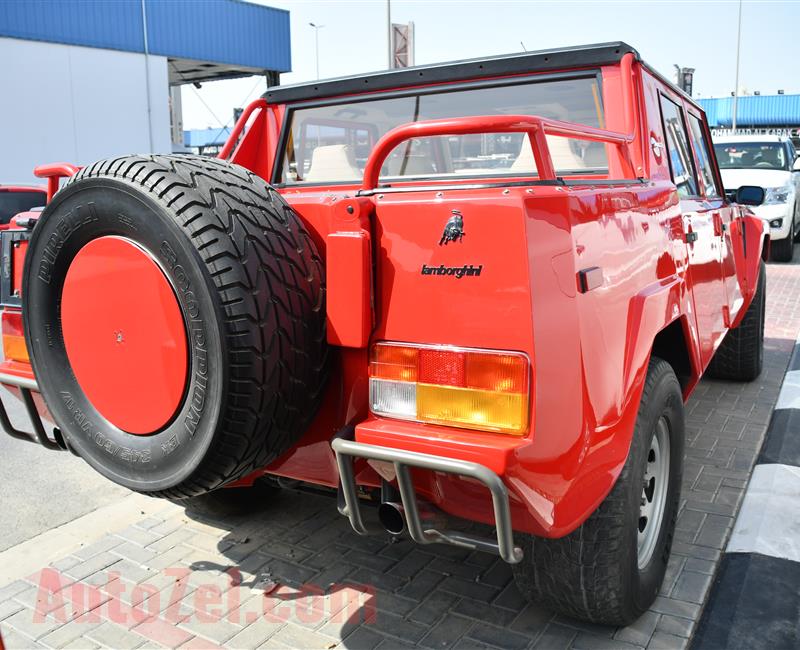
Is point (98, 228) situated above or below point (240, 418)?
above

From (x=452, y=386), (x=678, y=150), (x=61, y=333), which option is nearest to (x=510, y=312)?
(x=452, y=386)

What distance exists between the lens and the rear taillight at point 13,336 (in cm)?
295

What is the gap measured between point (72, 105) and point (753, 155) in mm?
18350

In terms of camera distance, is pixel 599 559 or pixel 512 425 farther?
pixel 599 559

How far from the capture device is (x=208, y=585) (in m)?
2.95

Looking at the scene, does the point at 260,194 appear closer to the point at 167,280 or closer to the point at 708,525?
the point at 167,280

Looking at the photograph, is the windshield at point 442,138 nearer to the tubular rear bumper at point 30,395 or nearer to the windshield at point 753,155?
the tubular rear bumper at point 30,395

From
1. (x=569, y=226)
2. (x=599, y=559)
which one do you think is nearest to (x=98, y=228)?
(x=569, y=226)

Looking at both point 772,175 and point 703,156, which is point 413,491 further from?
point 772,175

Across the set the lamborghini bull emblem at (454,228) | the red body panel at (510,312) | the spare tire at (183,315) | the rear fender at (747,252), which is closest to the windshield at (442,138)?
the red body panel at (510,312)

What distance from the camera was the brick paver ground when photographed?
2.60 meters

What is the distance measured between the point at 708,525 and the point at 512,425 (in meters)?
1.93

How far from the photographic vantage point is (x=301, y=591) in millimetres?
2898

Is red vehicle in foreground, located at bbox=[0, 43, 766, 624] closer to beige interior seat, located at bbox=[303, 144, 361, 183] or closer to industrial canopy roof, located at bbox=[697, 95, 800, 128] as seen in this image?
beige interior seat, located at bbox=[303, 144, 361, 183]
